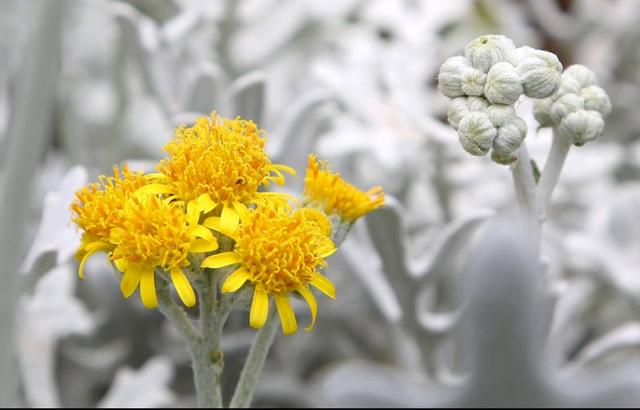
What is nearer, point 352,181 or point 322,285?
point 322,285

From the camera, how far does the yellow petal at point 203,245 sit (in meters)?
0.38

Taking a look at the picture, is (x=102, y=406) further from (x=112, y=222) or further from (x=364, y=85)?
(x=364, y=85)

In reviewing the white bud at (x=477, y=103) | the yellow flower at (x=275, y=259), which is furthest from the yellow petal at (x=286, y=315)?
the white bud at (x=477, y=103)

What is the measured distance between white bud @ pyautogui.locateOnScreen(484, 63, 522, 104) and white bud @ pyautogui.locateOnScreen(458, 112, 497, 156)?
0.01 meters

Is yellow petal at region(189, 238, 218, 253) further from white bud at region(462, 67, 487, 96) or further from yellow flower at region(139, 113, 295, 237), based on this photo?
white bud at region(462, 67, 487, 96)

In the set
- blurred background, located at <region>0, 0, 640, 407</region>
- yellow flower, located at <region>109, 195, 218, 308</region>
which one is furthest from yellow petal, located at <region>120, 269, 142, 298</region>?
blurred background, located at <region>0, 0, 640, 407</region>

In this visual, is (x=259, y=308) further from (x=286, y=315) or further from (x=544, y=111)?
(x=544, y=111)

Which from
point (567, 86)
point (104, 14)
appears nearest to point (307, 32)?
point (104, 14)

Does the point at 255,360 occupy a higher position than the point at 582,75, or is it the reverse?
the point at 582,75

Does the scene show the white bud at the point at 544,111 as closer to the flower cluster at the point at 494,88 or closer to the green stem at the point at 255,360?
the flower cluster at the point at 494,88

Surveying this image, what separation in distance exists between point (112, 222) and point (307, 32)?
2.23 ft

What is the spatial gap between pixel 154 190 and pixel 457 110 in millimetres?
123

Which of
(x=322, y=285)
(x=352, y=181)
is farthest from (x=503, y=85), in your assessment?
(x=352, y=181)

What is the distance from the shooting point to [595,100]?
0.43 m
